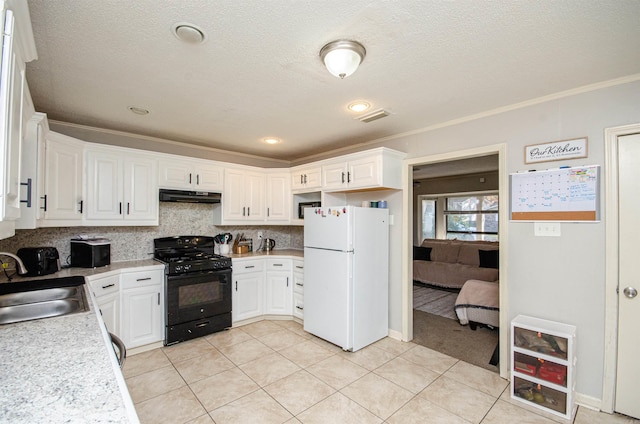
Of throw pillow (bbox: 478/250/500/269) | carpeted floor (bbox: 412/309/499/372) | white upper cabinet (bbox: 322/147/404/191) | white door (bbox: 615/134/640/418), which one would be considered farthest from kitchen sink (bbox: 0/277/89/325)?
throw pillow (bbox: 478/250/500/269)

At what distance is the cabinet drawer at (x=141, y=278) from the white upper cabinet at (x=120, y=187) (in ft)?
1.88

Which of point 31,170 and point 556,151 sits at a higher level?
point 556,151

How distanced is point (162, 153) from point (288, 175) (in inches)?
64.7

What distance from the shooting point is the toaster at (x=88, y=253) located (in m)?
3.01

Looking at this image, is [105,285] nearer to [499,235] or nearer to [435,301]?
[499,235]

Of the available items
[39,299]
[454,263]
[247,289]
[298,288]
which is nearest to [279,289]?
[298,288]

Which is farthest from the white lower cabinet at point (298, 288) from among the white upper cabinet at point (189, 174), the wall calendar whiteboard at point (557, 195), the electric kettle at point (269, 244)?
the wall calendar whiteboard at point (557, 195)

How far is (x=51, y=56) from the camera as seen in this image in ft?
6.19

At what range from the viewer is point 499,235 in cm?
270

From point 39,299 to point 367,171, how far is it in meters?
2.89

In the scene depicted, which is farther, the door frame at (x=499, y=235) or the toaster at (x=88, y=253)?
the toaster at (x=88, y=253)

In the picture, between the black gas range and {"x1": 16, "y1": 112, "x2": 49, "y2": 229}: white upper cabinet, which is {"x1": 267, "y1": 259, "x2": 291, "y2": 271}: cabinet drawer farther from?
{"x1": 16, "y1": 112, "x2": 49, "y2": 229}: white upper cabinet

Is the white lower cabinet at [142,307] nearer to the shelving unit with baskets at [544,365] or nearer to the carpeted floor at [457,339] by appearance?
the carpeted floor at [457,339]

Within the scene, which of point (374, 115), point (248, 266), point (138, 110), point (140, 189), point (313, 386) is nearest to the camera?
point (313, 386)
